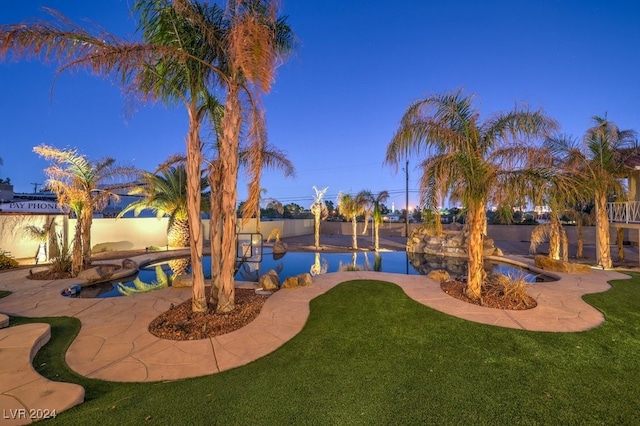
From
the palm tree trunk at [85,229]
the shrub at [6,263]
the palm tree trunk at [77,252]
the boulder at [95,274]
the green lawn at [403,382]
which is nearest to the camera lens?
the green lawn at [403,382]

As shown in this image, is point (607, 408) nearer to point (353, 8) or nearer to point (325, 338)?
point (325, 338)

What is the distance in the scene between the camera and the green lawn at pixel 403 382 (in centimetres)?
251

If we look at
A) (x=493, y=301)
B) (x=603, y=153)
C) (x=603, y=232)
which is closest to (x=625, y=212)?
(x=603, y=232)

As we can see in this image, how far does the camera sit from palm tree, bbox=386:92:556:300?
5.83 meters

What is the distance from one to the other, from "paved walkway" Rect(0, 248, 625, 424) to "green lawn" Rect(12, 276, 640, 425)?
9.3 inches

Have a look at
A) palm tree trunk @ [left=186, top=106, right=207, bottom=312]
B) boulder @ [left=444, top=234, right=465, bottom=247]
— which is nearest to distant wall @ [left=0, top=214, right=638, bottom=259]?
palm tree trunk @ [left=186, top=106, right=207, bottom=312]

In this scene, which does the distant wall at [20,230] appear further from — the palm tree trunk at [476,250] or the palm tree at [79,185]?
the palm tree trunk at [476,250]

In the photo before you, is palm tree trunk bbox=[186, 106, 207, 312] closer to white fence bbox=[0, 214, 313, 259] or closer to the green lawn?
white fence bbox=[0, 214, 313, 259]

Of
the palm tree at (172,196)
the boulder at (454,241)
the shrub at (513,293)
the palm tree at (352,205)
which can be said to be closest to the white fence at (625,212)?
the boulder at (454,241)

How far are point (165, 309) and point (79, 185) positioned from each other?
6.36m

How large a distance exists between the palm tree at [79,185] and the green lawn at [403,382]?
5.62m

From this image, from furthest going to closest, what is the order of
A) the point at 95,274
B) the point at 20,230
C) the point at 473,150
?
the point at 20,230, the point at 95,274, the point at 473,150

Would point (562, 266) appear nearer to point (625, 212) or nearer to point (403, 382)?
point (625, 212)

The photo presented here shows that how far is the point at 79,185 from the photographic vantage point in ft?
29.6
